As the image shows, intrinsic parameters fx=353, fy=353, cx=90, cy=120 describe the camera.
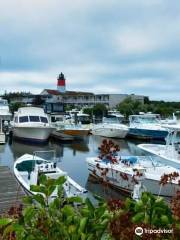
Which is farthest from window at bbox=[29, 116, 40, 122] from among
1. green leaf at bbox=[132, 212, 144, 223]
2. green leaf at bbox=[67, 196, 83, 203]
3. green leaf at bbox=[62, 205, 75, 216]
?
green leaf at bbox=[132, 212, 144, 223]

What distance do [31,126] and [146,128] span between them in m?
13.4

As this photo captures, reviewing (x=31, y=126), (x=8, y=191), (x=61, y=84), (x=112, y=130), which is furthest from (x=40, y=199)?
(x=61, y=84)

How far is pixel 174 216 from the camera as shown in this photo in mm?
2219

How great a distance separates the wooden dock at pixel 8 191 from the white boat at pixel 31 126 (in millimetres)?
17821

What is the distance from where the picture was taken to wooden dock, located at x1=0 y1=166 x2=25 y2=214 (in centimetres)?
1086

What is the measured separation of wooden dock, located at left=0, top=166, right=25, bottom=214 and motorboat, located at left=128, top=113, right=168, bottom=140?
25.2m

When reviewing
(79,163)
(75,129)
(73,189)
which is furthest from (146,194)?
(75,129)

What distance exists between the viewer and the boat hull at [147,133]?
38188 mm

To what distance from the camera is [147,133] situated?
39.6 meters

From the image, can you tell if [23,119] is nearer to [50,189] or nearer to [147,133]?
[147,133]

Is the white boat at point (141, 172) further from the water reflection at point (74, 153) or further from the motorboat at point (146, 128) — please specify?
the motorboat at point (146, 128)

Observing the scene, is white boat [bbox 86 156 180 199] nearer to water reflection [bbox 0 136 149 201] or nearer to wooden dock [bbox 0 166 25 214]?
water reflection [bbox 0 136 149 201]

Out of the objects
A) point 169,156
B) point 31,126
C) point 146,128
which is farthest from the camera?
point 146,128

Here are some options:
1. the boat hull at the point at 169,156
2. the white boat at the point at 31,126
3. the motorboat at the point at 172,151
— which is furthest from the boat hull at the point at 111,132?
the boat hull at the point at 169,156
